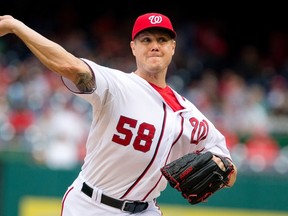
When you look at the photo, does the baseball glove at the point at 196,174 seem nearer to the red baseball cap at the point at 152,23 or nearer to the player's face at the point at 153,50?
the player's face at the point at 153,50

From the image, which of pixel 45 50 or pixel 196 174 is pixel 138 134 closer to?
pixel 196 174

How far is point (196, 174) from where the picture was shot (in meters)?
5.00

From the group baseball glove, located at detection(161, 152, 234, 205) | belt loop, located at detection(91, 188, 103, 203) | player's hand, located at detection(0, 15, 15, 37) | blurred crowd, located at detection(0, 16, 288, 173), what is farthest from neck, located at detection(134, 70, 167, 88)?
blurred crowd, located at detection(0, 16, 288, 173)

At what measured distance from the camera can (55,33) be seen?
49.3ft

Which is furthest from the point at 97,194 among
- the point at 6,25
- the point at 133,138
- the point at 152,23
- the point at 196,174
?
the point at 6,25

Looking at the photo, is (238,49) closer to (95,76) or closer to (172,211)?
(172,211)

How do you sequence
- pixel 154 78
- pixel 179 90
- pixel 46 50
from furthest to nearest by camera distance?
1. pixel 179 90
2. pixel 154 78
3. pixel 46 50

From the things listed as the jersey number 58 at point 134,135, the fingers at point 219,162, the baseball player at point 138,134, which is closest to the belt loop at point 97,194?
the baseball player at point 138,134

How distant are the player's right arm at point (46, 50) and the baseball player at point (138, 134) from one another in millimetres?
411

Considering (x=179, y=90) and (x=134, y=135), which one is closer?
(x=134, y=135)

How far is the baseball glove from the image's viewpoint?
4945 mm

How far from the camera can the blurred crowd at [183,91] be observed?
10469mm

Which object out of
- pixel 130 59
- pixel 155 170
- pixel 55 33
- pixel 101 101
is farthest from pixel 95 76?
pixel 55 33

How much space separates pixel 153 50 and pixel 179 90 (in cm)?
767
